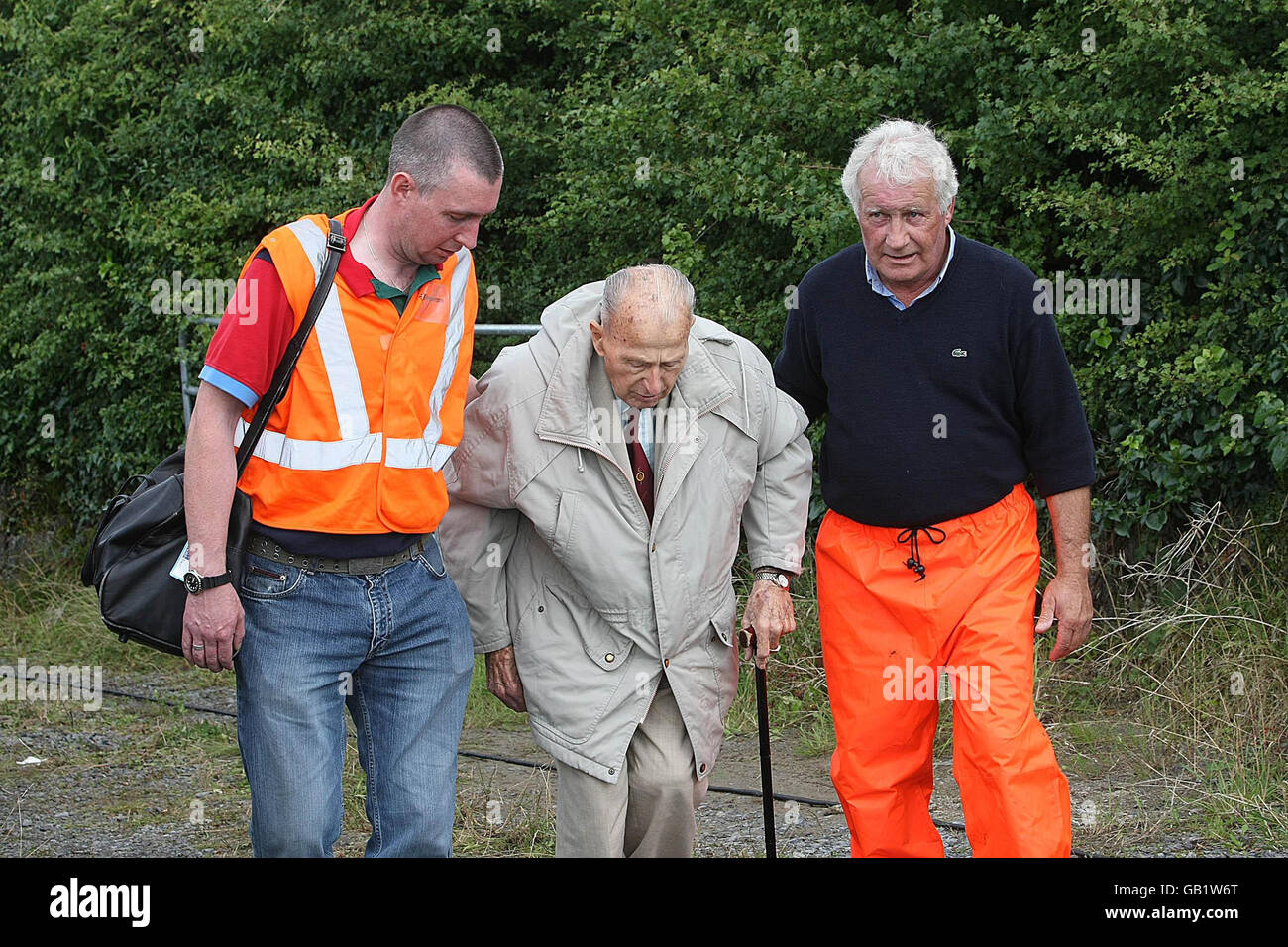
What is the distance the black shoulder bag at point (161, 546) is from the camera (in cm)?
306

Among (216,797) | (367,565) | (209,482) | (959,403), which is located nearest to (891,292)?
(959,403)

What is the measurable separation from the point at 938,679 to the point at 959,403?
0.68 metres

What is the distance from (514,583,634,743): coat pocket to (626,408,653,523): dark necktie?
→ 0.29m

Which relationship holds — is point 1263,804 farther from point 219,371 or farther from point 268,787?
point 219,371

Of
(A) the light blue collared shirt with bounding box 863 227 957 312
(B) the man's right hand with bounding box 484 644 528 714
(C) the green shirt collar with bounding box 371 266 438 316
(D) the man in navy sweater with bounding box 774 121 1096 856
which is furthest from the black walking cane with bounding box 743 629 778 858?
(C) the green shirt collar with bounding box 371 266 438 316

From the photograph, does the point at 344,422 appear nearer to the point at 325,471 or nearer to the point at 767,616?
the point at 325,471

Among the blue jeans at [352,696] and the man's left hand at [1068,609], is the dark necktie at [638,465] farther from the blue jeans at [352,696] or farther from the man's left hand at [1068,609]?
the man's left hand at [1068,609]

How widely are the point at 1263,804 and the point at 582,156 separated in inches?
190

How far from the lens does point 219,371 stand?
299 cm

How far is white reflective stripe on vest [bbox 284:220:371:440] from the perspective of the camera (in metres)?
3.10

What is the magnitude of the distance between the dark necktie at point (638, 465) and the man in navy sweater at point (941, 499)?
515 millimetres

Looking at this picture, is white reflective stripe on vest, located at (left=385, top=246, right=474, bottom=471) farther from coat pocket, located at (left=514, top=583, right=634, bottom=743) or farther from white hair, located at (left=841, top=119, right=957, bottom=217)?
white hair, located at (left=841, top=119, right=957, bottom=217)

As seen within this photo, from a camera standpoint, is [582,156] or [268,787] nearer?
[268,787]
